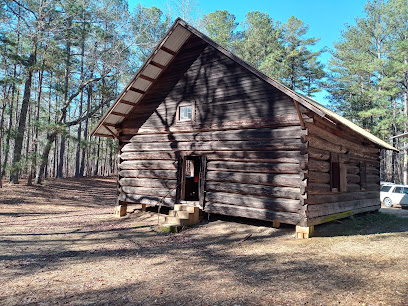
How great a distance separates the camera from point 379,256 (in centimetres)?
723

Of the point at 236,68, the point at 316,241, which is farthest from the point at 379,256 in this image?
the point at 236,68

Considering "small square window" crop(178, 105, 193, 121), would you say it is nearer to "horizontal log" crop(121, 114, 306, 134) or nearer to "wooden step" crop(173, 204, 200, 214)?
"horizontal log" crop(121, 114, 306, 134)

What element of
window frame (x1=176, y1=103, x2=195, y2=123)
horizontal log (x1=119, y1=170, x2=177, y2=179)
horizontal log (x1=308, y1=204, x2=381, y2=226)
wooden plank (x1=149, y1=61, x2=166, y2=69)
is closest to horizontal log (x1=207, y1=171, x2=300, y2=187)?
horizontal log (x1=308, y1=204, x2=381, y2=226)

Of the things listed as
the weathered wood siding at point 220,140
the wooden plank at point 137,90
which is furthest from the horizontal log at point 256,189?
the wooden plank at point 137,90

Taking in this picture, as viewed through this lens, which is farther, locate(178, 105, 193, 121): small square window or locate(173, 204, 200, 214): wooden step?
locate(178, 105, 193, 121): small square window

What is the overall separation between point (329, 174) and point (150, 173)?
7933 mm

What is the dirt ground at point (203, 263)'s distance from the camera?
516cm

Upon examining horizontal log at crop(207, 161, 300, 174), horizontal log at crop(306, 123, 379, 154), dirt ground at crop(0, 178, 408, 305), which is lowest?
dirt ground at crop(0, 178, 408, 305)

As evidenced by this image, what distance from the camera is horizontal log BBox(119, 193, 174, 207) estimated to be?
12629 millimetres

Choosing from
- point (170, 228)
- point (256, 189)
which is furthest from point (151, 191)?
point (256, 189)

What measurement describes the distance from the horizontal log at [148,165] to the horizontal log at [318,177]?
5818mm

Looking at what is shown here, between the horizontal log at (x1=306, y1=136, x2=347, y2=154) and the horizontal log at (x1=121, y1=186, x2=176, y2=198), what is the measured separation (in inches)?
244

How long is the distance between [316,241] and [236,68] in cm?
705

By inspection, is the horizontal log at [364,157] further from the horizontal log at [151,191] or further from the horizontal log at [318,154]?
the horizontal log at [151,191]
